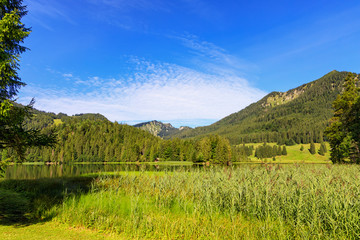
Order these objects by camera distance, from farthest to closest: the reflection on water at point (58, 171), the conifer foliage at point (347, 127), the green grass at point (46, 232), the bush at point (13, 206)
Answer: the conifer foliage at point (347, 127)
the reflection on water at point (58, 171)
the bush at point (13, 206)
the green grass at point (46, 232)

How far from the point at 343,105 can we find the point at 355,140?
303 inches

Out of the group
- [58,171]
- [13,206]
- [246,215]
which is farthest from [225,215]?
[58,171]

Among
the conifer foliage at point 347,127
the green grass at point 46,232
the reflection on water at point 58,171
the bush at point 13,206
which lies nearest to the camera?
the green grass at point 46,232

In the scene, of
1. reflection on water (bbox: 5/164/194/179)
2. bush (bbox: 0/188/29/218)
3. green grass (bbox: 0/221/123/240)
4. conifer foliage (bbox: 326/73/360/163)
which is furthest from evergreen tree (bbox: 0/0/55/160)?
conifer foliage (bbox: 326/73/360/163)

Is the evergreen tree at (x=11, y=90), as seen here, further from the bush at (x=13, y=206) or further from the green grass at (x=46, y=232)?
the green grass at (x=46, y=232)

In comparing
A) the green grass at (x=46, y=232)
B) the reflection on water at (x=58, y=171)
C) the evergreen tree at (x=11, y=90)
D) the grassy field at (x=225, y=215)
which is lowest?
the reflection on water at (x=58, y=171)

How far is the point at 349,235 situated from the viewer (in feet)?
23.5

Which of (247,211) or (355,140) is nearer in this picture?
(247,211)

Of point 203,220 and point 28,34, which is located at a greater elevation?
point 28,34

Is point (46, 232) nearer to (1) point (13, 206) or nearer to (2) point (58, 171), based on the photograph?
(1) point (13, 206)

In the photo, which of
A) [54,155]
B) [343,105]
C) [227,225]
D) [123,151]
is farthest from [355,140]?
[54,155]

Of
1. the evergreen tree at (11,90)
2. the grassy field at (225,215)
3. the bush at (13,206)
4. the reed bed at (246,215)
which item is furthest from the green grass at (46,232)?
the evergreen tree at (11,90)

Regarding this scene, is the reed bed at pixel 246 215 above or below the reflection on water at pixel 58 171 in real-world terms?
above

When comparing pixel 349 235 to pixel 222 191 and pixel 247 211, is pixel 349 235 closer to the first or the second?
pixel 247 211
